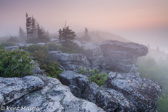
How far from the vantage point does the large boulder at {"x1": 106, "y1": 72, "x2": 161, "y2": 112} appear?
727 cm

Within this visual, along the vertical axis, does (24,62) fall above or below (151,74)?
above

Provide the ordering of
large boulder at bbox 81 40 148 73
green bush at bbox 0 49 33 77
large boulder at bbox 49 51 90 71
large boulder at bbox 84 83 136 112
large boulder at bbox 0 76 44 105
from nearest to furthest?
large boulder at bbox 0 76 44 105
green bush at bbox 0 49 33 77
large boulder at bbox 84 83 136 112
large boulder at bbox 49 51 90 71
large boulder at bbox 81 40 148 73

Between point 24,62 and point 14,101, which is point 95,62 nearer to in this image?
point 24,62

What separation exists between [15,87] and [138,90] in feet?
30.9

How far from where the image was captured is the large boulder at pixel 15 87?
4374 millimetres

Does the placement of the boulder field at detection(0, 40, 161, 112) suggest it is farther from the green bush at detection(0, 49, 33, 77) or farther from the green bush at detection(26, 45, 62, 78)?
the green bush at detection(26, 45, 62, 78)

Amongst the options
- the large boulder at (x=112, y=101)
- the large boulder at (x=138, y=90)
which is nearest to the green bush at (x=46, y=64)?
the large boulder at (x=112, y=101)

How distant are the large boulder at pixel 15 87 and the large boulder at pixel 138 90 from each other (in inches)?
277

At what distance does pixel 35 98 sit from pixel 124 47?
30474 mm

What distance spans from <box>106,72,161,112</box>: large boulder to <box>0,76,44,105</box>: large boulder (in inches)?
277

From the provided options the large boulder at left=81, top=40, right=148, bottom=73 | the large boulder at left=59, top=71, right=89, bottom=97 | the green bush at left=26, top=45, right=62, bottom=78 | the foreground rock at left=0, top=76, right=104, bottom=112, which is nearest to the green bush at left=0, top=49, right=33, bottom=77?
the foreground rock at left=0, top=76, right=104, bottom=112

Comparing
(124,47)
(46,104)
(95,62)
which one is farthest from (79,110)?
(124,47)

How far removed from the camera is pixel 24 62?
7352 millimetres

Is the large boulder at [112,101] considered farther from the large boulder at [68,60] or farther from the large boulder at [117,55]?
the large boulder at [117,55]
